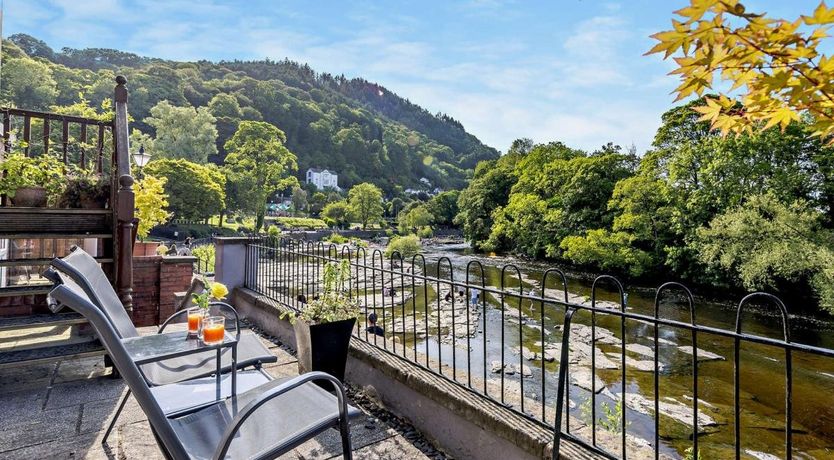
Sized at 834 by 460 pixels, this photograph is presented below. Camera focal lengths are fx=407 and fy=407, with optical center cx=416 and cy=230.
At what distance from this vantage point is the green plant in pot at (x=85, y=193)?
356 centimetres

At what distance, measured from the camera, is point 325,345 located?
2.84 m

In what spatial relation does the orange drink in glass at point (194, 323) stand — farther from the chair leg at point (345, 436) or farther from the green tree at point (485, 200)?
the green tree at point (485, 200)

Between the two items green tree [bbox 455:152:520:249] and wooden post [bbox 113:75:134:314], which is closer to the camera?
wooden post [bbox 113:75:134:314]

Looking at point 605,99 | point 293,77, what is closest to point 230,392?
point 605,99

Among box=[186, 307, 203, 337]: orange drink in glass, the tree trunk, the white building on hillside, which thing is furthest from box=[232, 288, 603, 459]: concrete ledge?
the white building on hillside

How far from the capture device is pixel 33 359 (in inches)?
104

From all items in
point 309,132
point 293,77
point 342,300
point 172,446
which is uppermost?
point 293,77

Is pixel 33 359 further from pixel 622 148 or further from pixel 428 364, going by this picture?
pixel 622 148

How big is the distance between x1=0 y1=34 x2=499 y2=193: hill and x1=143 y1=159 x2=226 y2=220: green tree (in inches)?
850

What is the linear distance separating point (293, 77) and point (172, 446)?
125151 mm

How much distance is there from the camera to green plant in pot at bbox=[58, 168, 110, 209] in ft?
11.7

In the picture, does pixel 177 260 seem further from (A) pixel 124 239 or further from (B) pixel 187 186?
(B) pixel 187 186

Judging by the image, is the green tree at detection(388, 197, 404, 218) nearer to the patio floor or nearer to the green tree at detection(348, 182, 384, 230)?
the green tree at detection(348, 182, 384, 230)

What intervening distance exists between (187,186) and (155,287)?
3013 cm
